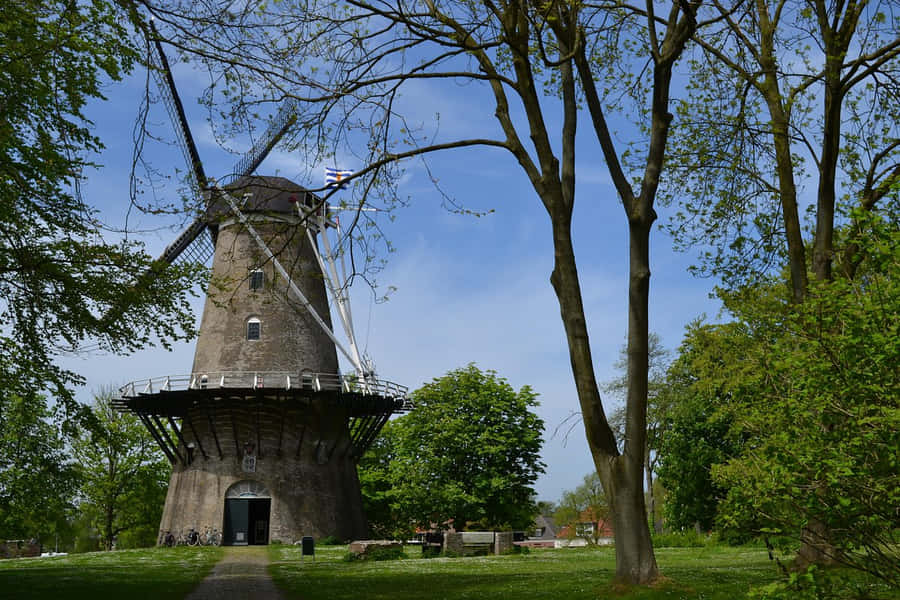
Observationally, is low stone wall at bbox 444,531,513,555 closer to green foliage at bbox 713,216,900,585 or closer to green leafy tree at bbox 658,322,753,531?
green leafy tree at bbox 658,322,753,531

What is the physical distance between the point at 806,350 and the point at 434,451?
31.9 m

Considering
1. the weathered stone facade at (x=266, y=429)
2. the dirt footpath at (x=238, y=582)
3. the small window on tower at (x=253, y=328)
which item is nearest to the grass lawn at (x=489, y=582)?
the dirt footpath at (x=238, y=582)

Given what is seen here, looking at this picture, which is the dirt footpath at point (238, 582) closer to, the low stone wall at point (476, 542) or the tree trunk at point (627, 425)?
the tree trunk at point (627, 425)

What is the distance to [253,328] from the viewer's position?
36.8 m

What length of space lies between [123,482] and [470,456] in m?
24.2

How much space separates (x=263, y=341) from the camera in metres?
36.5

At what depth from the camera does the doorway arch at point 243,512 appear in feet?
116

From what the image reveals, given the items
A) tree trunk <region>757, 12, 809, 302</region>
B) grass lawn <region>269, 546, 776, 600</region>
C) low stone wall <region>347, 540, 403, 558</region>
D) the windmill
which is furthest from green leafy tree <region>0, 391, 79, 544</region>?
tree trunk <region>757, 12, 809, 302</region>

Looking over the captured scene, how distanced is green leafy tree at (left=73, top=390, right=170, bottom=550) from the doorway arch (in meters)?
15.2

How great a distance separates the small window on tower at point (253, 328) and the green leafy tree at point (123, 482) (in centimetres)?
1591

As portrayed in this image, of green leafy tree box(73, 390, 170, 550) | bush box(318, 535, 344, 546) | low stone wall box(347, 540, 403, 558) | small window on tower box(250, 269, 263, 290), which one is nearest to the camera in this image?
low stone wall box(347, 540, 403, 558)

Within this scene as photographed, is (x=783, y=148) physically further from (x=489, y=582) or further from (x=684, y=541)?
(x=684, y=541)

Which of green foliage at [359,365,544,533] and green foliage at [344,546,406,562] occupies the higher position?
green foliage at [359,365,544,533]

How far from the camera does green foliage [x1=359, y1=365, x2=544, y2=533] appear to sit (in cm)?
3625
